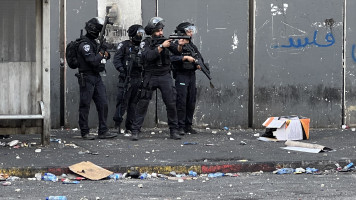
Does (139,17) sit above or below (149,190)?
above

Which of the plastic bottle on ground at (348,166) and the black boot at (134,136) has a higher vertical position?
the black boot at (134,136)

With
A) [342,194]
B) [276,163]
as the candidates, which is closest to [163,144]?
[276,163]

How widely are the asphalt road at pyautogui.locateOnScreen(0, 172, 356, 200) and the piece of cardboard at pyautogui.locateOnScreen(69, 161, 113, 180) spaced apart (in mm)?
151

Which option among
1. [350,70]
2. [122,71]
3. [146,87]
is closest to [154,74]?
[146,87]

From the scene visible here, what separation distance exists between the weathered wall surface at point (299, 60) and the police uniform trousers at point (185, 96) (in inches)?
Answer: 61.4

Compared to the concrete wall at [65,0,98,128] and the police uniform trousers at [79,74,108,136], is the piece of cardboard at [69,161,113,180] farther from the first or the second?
the concrete wall at [65,0,98,128]

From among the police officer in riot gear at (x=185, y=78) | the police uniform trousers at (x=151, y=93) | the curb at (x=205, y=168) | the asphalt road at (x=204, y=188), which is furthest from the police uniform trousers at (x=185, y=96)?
the asphalt road at (x=204, y=188)

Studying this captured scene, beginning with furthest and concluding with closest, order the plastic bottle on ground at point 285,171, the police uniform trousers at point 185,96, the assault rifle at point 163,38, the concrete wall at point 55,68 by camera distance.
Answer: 1. the concrete wall at point 55,68
2. the police uniform trousers at point 185,96
3. the assault rifle at point 163,38
4. the plastic bottle on ground at point 285,171

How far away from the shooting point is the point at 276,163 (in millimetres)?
10227

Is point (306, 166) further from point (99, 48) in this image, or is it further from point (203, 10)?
point (203, 10)

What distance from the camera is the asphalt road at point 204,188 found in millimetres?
8273

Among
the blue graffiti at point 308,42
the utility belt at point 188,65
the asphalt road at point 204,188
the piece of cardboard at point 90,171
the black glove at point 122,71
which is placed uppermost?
the blue graffiti at point 308,42

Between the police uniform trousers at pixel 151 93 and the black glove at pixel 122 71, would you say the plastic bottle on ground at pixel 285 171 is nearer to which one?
the police uniform trousers at pixel 151 93

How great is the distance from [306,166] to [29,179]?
11.2ft
